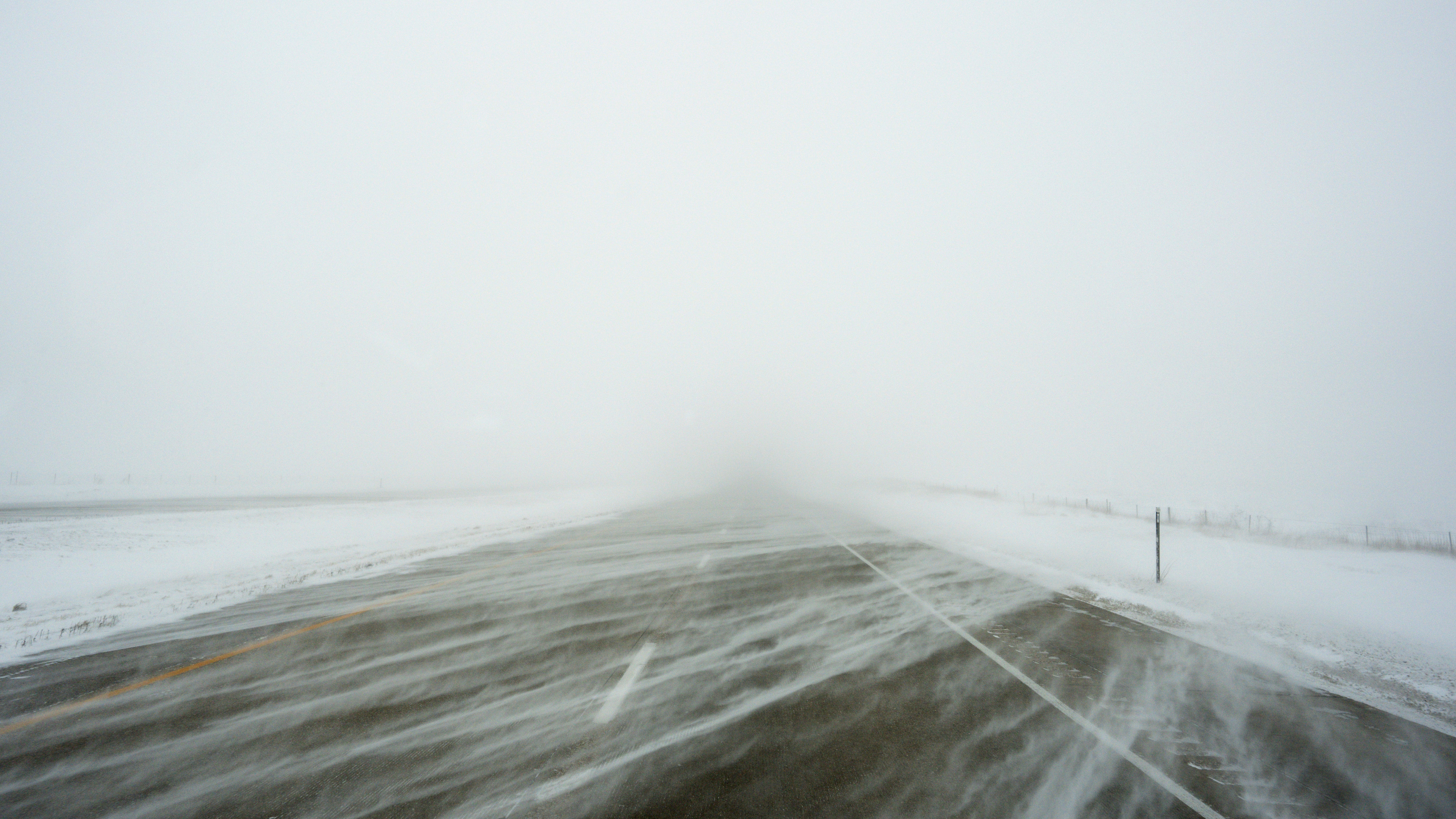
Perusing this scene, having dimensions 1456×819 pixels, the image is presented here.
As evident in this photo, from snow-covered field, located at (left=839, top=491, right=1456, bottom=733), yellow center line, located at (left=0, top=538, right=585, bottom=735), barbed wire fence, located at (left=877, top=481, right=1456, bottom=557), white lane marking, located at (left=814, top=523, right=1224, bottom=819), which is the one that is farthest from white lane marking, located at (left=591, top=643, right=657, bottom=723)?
barbed wire fence, located at (left=877, top=481, right=1456, bottom=557)

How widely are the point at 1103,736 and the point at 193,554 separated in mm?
19887

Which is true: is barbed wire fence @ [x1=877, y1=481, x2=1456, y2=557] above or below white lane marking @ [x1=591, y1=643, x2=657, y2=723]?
above

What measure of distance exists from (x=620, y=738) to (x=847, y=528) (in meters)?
17.1

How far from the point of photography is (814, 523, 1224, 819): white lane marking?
128 inches

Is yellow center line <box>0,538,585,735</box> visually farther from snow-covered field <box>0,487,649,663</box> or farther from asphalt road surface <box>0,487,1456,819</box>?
snow-covered field <box>0,487,649,663</box>

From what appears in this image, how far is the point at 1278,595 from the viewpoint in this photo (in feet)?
32.5

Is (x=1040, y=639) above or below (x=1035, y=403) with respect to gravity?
below

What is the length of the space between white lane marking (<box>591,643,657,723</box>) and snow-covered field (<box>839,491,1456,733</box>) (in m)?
6.43

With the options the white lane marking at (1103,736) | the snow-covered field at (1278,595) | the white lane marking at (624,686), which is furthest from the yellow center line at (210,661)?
the snow-covered field at (1278,595)

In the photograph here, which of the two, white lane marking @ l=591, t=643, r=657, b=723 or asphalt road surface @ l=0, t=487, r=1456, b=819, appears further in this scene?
white lane marking @ l=591, t=643, r=657, b=723

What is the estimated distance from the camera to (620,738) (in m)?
3.94

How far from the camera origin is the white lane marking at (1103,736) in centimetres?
324

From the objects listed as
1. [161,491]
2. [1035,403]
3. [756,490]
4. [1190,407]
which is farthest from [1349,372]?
[161,491]

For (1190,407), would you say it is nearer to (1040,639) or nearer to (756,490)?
(756,490)
